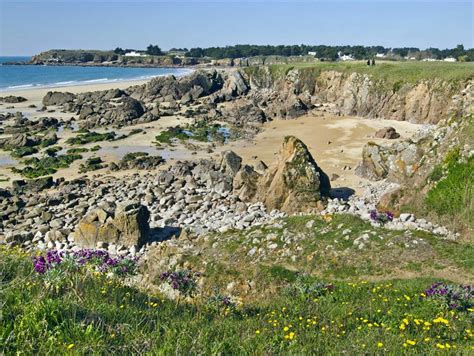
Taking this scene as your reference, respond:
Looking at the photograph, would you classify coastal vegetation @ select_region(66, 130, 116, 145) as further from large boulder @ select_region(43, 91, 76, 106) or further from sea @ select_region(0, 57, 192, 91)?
sea @ select_region(0, 57, 192, 91)

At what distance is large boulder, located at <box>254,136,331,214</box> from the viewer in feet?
77.0

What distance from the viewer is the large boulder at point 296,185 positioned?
23.5 metres

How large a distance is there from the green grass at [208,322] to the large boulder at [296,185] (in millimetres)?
11361

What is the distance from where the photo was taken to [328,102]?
67812mm

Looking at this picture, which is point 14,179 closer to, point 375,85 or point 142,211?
point 142,211

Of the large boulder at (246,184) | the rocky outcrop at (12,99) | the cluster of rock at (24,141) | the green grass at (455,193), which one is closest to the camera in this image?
the green grass at (455,193)

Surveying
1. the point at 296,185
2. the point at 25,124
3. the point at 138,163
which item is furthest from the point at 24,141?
the point at 296,185

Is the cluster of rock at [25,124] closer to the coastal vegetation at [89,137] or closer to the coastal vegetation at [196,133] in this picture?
the coastal vegetation at [89,137]

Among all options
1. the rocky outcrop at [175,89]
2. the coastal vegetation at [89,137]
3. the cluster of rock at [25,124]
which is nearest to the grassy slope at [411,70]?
the rocky outcrop at [175,89]

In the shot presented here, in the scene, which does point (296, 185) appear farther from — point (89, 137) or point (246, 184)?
point (89, 137)

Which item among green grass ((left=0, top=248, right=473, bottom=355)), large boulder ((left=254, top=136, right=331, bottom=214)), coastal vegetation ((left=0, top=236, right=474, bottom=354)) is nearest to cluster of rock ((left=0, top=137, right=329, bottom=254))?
large boulder ((left=254, top=136, right=331, bottom=214))

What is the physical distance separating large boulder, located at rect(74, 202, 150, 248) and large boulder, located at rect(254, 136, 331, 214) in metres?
7.11

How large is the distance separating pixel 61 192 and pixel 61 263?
21.9 m

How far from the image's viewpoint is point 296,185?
2381 centimetres
